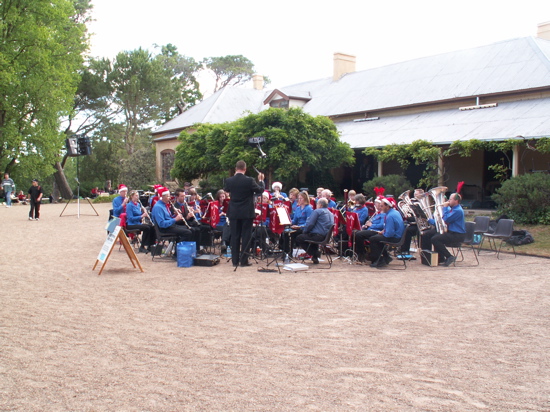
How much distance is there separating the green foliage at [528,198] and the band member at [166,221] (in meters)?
10.2

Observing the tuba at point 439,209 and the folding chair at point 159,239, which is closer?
the tuba at point 439,209

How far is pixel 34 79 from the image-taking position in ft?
102

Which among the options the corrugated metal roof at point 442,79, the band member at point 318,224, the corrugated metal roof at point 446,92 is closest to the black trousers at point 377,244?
the band member at point 318,224

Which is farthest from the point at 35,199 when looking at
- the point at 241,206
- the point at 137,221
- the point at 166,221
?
the point at 241,206

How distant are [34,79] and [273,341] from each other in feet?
101

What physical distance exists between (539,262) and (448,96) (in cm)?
1377

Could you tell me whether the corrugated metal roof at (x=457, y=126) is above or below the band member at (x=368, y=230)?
above

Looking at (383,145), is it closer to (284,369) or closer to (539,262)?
(539,262)

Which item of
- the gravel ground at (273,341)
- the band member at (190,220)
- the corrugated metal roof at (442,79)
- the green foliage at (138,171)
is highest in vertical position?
the corrugated metal roof at (442,79)

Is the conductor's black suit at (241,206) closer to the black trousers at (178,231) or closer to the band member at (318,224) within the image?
the band member at (318,224)

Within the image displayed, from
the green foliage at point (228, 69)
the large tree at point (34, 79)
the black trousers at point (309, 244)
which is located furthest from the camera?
the green foliage at point (228, 69)

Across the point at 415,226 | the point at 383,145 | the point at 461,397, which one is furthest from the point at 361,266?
the point at 383,145

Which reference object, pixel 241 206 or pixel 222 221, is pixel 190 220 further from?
pixel 241 206

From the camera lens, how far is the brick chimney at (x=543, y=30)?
23.5 m
